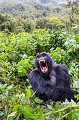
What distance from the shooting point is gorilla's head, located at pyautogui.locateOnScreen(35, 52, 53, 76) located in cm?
368

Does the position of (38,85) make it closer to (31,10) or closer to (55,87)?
(55,87)

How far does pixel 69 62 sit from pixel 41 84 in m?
1.60

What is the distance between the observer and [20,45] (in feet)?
20.0

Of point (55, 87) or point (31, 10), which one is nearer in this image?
point (55, 87)

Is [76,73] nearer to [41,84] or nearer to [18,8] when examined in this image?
[41,84]

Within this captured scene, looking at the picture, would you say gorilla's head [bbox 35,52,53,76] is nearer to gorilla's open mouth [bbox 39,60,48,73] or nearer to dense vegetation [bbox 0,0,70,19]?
gorilla's open mouth [bbox 39,60,48,73]

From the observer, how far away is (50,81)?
398 centimetres

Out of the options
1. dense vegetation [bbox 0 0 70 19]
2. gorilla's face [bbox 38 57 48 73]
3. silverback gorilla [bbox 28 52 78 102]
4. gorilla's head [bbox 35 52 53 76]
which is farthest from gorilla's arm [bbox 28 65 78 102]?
dense vegetation [bbox 0 0 70 19]

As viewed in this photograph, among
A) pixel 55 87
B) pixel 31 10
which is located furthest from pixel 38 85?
pixel 31 10

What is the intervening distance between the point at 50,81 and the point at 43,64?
0.34 m

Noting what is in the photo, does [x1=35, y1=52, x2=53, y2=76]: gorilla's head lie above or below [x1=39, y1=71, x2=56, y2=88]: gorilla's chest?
above

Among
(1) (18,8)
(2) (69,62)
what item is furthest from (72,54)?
(1) (18,8)

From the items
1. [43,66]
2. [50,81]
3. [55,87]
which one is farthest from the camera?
[50,81]

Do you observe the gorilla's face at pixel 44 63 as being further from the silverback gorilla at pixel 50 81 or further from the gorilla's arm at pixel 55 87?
the gorilla's arm at pixel 55 87
